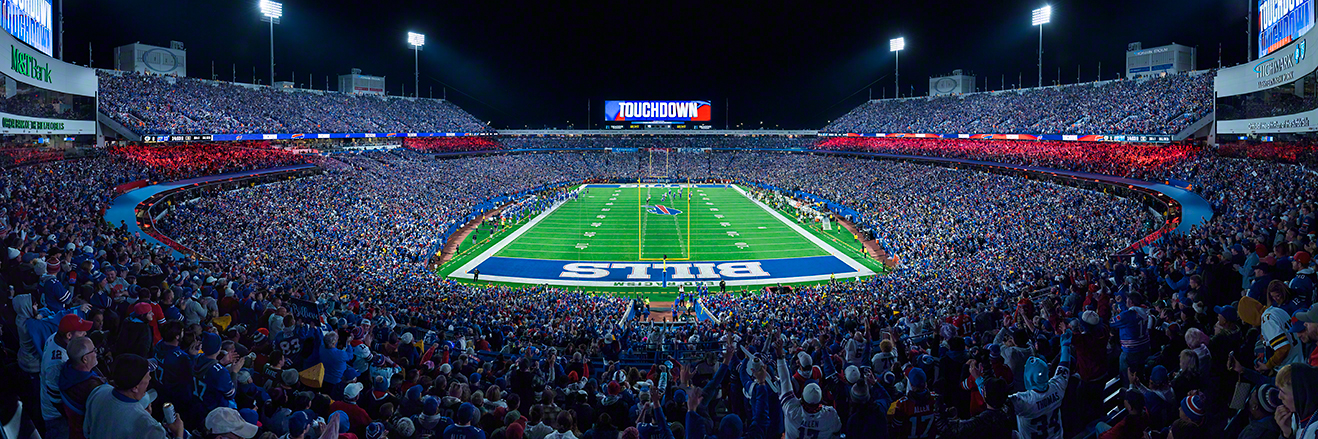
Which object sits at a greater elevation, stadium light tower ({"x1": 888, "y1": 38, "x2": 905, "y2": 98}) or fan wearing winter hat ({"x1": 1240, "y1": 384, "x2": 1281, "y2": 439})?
stadium light tower ({"x1": 888, "y1": 38, "x2": 905, "y2": 98})

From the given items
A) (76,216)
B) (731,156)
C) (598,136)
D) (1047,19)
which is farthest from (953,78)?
(76,216)

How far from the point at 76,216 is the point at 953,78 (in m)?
75.5

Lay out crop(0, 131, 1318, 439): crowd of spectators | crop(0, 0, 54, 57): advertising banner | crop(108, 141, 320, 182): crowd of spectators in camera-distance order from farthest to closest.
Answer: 1. crop(108, 141, 320, 182): crowd of spectators
2. crop(0, 0, 54, 57): advertising banner
3. crop(0, 131, 1318, 439): crowd of spectators

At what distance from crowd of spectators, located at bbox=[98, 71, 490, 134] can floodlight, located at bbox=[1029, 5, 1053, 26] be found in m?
57.8

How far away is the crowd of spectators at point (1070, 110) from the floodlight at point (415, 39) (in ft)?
163

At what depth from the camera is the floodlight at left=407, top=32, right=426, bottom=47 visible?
7507cm

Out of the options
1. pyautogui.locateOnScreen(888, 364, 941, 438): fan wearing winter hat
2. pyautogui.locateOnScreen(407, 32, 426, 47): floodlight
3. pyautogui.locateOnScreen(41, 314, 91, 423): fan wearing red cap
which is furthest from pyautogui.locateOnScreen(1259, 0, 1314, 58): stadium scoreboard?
pyautogui.locateOnScreen(407, 32, 426, 47): floodlight

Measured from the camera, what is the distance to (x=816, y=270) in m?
29.2

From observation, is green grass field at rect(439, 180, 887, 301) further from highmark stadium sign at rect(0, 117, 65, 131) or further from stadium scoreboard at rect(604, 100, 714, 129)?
stadium scoreboard at rect(604, 100, 714, 129)

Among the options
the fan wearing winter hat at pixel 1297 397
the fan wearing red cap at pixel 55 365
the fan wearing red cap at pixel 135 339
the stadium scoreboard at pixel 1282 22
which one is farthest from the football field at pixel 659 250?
the fan wearing winter hat at pixel 1297 397

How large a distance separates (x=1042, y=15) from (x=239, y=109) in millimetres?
62067

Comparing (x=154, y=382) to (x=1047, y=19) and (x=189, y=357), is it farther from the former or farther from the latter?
(x=1047, y=19)

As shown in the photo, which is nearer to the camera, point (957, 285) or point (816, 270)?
point (957, 285)

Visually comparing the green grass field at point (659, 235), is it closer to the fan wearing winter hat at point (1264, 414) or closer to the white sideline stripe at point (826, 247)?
the white sideline stripe at point (826, 247)
